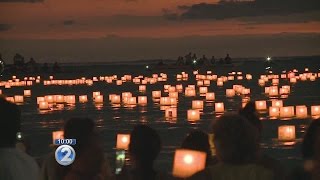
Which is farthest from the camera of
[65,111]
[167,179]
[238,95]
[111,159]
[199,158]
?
[238,95]

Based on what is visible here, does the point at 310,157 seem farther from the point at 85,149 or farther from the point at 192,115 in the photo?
the point at 192,115

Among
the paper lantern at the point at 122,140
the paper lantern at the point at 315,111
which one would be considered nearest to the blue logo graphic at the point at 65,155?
the paper lantern at the point at 122,140

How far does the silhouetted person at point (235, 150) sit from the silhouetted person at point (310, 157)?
0.34 m

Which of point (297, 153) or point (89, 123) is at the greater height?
point (89, 123)

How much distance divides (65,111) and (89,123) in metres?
22.7

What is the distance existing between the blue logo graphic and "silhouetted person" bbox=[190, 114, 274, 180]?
1.00 metres

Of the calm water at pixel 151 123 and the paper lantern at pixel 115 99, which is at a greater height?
the paper lantern at pixel 115 99

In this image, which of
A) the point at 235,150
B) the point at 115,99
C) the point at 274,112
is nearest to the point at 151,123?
the point at 274,112

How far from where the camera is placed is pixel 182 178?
17.2 feet

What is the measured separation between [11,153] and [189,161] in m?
1.58

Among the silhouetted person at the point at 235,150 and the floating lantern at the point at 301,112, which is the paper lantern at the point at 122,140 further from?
the floating lantern at the point at 301,112

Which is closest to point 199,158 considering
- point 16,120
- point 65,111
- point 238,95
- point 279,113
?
point 16,120

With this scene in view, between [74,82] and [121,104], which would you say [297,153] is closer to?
[121,104]

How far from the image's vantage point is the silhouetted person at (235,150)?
4.07m
